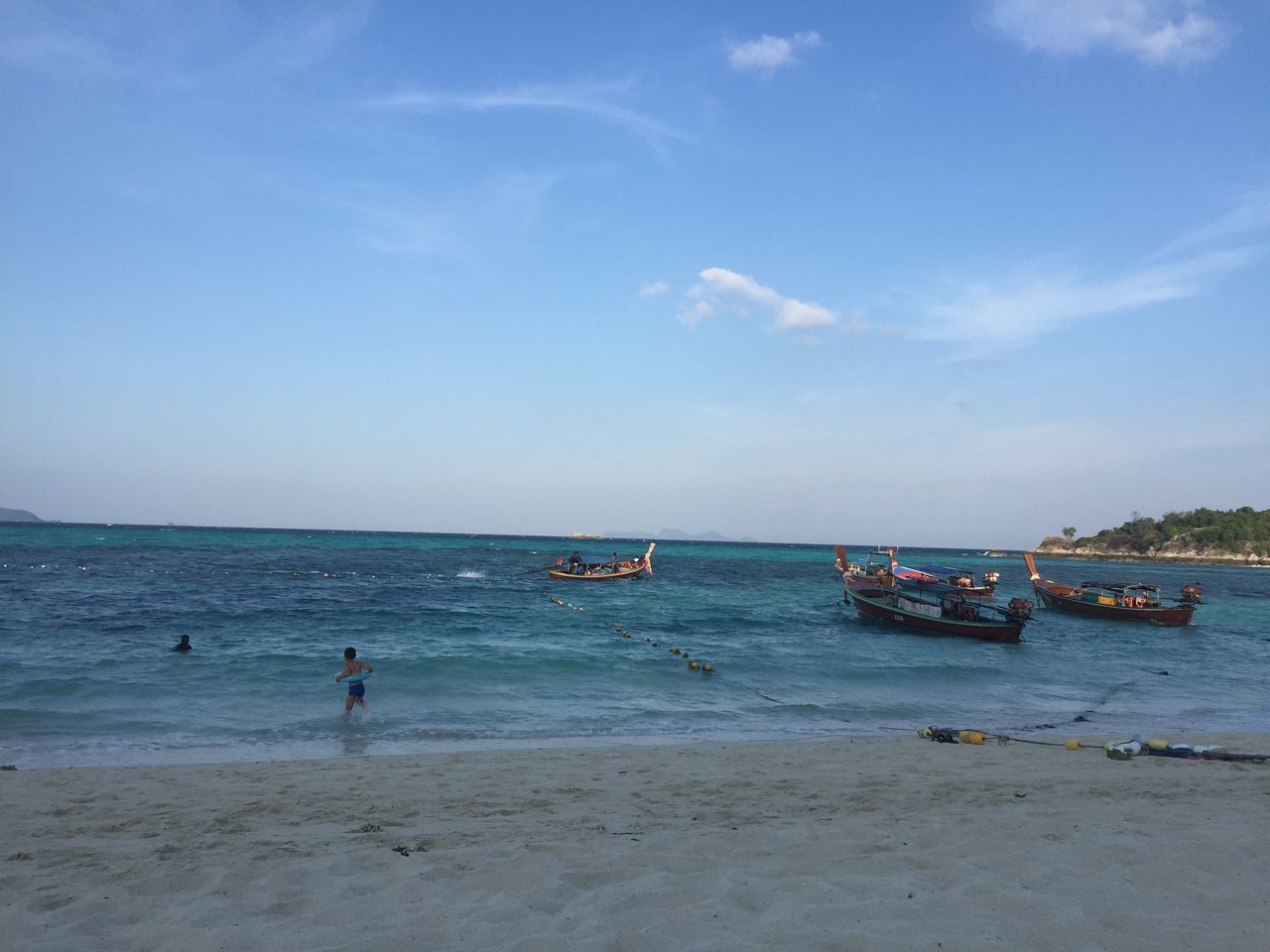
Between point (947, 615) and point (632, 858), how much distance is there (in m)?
29.1

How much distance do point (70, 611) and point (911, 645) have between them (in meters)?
29.8

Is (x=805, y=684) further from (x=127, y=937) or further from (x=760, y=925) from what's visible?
(x=127, y=937)

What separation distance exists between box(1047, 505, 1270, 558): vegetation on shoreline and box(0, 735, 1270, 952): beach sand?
503 feet

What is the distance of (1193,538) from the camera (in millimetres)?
142125

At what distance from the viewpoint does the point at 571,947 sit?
510 cm

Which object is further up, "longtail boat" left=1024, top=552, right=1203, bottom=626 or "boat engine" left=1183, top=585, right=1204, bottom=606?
"boat engine" left=1183, top=585, right=1204, bottom=606

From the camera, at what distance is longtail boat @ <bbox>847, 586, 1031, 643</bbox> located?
101 feet

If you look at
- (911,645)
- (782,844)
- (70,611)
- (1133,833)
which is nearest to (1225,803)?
(1133,833)

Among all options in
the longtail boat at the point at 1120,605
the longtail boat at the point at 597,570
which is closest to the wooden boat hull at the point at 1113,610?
the longtail boat at the point at 1120,605

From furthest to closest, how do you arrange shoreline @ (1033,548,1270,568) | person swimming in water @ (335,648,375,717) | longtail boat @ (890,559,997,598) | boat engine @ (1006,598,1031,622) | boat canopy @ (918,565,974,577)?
1. shoreline @ (1033,548,1270,568)
2. boat canopy @ (918,565,974,577)
3. longtail boat @ (890,559,997,598)
4. boat engine @ (1006,598,1031,622)
5. person swimming in water @ (335,648,375,717)

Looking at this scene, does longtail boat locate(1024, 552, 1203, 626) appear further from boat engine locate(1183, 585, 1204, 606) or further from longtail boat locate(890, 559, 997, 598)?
longtail boat locate(890, 559, 997, 598)

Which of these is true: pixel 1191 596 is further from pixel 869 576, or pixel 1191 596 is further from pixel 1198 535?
pixel 1198 535

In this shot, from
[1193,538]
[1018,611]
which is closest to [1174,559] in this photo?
[1193,538]

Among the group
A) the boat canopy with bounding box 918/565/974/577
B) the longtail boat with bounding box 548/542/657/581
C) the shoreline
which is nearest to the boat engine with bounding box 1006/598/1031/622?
the boat canopy with bounding box 918/565/974/577
